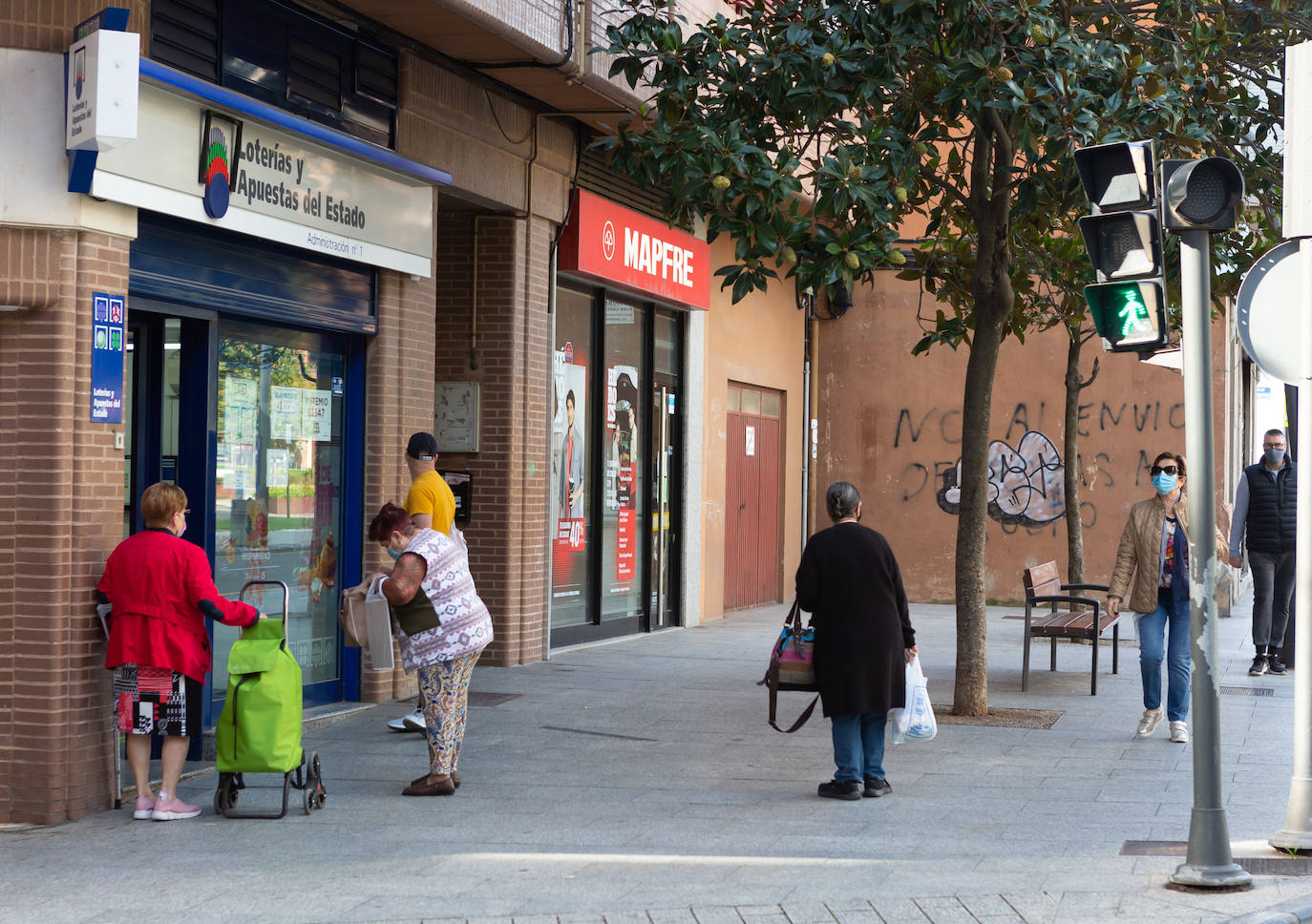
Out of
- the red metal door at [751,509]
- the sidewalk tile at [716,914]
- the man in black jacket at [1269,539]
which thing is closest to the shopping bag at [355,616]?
the sidewalk tile at [716,914]

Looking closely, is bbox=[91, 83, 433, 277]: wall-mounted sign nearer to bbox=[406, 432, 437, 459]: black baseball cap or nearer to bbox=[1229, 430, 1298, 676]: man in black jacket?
bbox=[406, 432, 437, 459]: black baseball cap

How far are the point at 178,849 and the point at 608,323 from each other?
8.77 meters

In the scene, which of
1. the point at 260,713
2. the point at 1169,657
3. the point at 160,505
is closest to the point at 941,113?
the point at 1169,657

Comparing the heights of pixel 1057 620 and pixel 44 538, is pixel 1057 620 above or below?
below

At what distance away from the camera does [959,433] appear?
2014 centimetres

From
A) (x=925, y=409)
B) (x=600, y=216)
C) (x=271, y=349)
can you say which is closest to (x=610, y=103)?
(x=600, y=216)

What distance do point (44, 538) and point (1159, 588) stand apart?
256 inches

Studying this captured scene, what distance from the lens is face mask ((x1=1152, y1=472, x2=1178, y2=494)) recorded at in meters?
9.69

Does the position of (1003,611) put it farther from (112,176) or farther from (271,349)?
(112,176)

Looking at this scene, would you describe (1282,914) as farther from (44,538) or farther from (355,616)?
(44,538)

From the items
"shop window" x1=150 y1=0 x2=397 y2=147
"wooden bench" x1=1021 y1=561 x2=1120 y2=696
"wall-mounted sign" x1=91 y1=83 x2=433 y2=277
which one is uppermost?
"shop window" x1=150 y1=0 x2=397 y2=147

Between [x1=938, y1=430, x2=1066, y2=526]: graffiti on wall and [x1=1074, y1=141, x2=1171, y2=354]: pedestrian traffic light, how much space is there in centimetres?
1380

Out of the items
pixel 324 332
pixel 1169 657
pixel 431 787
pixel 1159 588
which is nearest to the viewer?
pixel 431 787

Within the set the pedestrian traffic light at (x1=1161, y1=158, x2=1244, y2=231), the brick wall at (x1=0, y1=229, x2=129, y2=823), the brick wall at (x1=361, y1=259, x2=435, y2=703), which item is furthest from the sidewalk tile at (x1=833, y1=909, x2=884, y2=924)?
the brick wall at (x1=361, y1=259, x2=435, y2=703)
